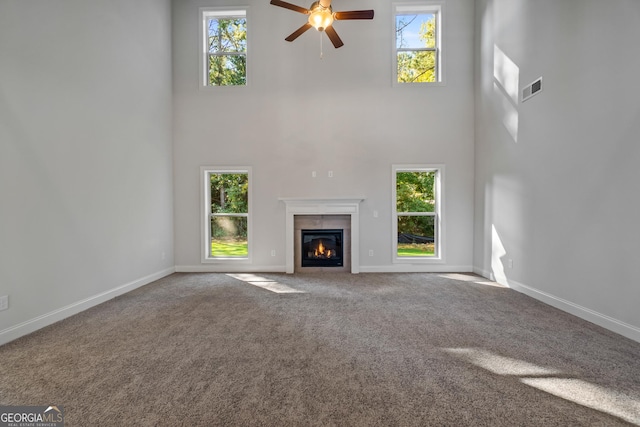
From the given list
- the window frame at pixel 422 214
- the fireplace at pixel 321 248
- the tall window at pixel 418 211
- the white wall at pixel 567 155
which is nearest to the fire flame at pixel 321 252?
the fireplace at pixel 321 248

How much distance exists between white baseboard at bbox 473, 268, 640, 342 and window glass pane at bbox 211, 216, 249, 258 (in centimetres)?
475

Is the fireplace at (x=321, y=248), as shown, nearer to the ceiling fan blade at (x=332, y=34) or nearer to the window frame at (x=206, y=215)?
the window frame at (x=206, y=215)

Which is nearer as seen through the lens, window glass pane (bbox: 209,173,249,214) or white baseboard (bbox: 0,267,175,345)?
white baseboard (bbox: 0,267,175,345)

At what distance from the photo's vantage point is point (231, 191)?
17.8ft

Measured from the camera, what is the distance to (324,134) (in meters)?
5.31

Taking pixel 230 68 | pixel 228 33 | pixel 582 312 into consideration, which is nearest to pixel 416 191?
→ pixel 582 312

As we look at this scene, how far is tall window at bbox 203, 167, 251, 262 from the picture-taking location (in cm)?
542

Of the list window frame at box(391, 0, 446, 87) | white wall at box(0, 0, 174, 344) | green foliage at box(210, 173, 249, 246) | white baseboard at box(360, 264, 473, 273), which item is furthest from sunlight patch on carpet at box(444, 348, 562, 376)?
window frame at box(391, 0, 446, 87)

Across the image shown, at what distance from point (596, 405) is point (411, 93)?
5056 millimetres

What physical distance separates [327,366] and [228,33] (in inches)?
243

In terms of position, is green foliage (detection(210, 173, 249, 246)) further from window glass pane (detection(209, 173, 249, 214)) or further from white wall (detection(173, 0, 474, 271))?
white wall (detection(173, 0, 474, 271))

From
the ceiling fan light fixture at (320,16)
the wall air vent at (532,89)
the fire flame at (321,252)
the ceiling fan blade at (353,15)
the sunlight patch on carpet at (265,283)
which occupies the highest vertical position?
the ceiling fan blade at (353,15)

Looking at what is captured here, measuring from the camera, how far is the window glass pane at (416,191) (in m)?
5.45

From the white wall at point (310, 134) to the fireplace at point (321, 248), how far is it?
0.44 meters
